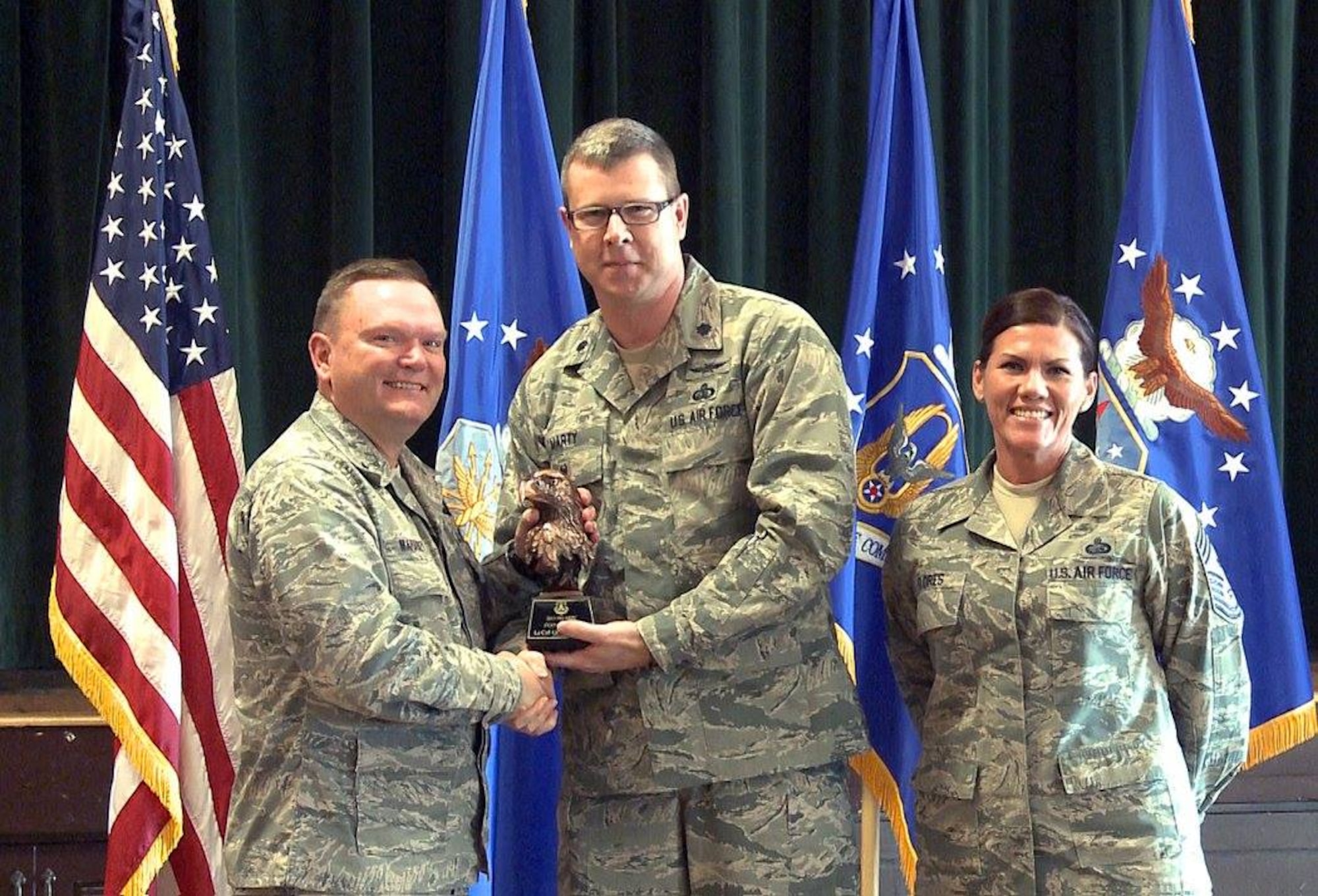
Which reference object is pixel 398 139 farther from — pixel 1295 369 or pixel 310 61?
pixel 1295 369

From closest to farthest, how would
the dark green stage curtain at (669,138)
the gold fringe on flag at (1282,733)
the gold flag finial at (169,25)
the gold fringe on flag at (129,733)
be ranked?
1. the gold fringe on flag at (129,733)
2. the gold fringe on flag at (1282,733)
3. the gold flag finial at (169,25)
4. the dark green stage curtain at (669,138)

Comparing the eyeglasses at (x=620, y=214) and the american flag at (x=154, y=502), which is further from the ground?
the eyeglasses at (x=620, y=214)

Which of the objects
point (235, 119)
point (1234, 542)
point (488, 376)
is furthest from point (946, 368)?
point (235, 119)

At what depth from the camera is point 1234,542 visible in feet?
10.7

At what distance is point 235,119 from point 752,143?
132 cm

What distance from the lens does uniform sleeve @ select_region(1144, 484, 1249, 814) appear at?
2443 mm

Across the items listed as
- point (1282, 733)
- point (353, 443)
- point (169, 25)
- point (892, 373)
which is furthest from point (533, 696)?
point (169, 25)

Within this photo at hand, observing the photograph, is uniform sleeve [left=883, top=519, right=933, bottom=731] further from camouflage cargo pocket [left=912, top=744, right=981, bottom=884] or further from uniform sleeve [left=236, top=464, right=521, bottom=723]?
uniform sleeve [left=236, top=464, right=521, bottom=723]

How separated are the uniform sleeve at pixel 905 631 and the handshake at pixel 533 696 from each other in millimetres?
660

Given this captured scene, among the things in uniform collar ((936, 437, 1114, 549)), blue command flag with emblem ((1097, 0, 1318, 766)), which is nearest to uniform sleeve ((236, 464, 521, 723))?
uniform collar ((936, 437, 1114, 549))

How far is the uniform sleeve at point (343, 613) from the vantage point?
2.16 m

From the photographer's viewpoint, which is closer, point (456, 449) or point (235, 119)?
point (456, 449)

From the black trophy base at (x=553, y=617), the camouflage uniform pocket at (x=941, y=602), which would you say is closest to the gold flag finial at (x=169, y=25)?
the black trophy base at (x=553, y=617)

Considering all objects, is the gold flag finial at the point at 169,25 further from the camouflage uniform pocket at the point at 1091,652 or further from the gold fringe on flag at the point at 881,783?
the camouflage uniform pocket at the point at 1091,652
